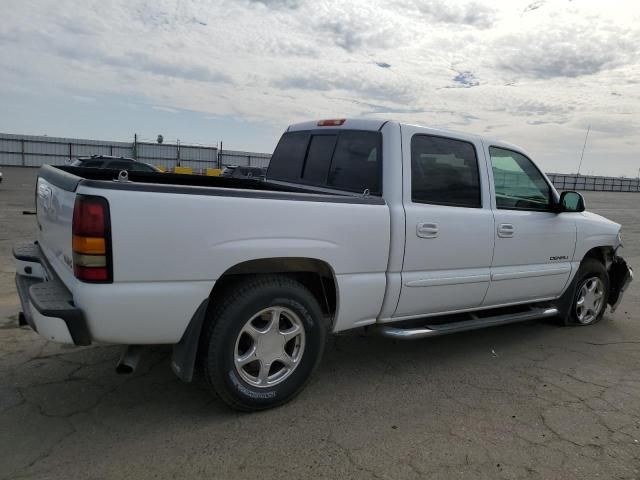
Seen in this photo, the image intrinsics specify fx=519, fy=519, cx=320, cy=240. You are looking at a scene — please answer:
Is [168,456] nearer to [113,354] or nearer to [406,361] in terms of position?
[113,354]

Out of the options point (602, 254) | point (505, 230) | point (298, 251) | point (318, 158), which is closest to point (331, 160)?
point (318, 158)

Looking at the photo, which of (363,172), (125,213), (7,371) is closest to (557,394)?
(363,172)

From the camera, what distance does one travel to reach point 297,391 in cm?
338

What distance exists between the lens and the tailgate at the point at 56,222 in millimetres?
2822

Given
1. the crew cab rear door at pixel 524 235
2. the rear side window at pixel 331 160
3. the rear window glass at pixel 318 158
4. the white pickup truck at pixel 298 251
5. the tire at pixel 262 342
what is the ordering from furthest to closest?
1. the crew cab rear door at pixel 524 235
2. the rear window glass at pixel 318 158
3. the rear side window at pixel 331 160
4. the tire at pixel 262 342
5. the white pickup truck at pixel 298 251

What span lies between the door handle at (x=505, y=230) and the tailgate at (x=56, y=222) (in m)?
3.13

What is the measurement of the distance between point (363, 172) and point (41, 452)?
264cm

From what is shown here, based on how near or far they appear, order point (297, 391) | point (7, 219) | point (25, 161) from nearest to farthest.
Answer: point (297, 391) → point (7, 219) → point (25, 161)

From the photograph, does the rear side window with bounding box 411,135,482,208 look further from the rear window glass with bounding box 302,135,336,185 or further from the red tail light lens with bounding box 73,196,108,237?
the red tail light lens with bounding box 73,196,108,237

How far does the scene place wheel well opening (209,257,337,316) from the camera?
3090 millimetres

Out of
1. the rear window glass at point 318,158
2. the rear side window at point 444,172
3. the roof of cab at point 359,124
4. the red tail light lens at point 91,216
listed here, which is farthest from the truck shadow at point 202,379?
the roof of cab at point 359,124

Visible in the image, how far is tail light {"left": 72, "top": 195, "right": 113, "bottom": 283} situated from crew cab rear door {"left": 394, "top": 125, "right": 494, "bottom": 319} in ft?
6.40

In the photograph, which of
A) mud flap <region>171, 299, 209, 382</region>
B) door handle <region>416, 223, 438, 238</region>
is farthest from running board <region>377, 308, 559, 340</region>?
mud flap <region>171, 299, 209, 382</region>

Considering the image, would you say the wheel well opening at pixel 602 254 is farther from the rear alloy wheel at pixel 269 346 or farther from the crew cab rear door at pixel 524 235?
the rear alloy wheel at pixel 269 346
